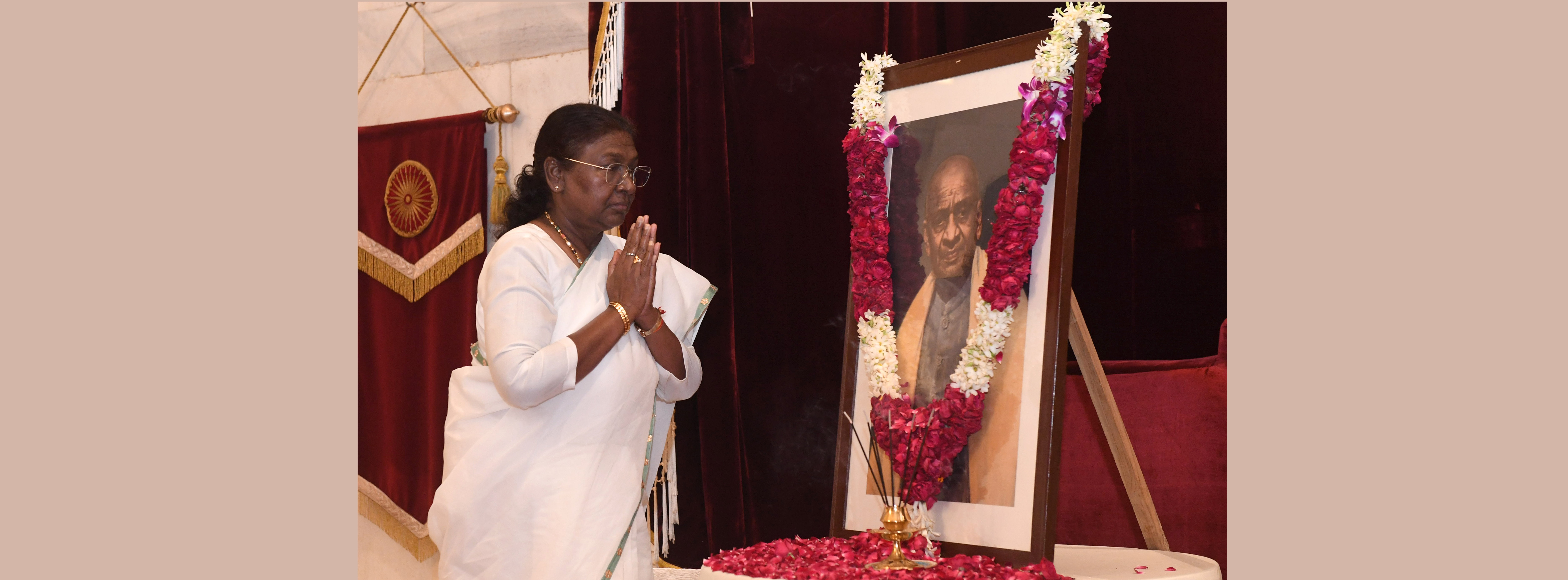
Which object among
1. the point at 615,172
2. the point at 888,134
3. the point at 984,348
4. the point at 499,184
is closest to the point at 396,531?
the point at 499,184

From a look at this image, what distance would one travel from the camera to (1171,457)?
14.1 ft

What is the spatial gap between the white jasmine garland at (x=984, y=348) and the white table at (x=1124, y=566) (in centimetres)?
64

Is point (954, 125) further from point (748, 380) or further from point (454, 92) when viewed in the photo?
point (454, 92)

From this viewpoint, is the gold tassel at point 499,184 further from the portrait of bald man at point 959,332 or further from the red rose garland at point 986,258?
the portrait of bald man at point 959,332

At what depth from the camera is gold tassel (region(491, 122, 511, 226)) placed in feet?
16.9

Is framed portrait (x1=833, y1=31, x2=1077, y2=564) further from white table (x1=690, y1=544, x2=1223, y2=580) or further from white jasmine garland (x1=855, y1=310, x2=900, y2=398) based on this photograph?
white table (x1=690, y1=544, x2=1223, y2=580)

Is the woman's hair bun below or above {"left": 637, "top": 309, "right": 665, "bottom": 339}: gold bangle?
above

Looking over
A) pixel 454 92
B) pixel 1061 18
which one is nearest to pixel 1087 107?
pixel 1061 18

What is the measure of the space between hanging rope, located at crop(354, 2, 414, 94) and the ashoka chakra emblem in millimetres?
553

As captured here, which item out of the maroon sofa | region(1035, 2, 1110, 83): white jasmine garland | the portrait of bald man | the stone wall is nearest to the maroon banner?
the stone wall

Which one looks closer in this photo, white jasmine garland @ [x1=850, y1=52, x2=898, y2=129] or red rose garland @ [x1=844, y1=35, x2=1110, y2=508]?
red rose garland @ [x1=844, y1=35, x2=1110, y2=508]

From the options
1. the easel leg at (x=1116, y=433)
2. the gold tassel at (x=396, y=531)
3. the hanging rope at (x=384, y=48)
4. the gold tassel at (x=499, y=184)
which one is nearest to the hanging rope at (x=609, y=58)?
the gold tassel at (x=499, y=184)

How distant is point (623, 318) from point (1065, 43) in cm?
148

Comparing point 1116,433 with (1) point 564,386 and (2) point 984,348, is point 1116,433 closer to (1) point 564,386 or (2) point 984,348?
(2) point 984,348
